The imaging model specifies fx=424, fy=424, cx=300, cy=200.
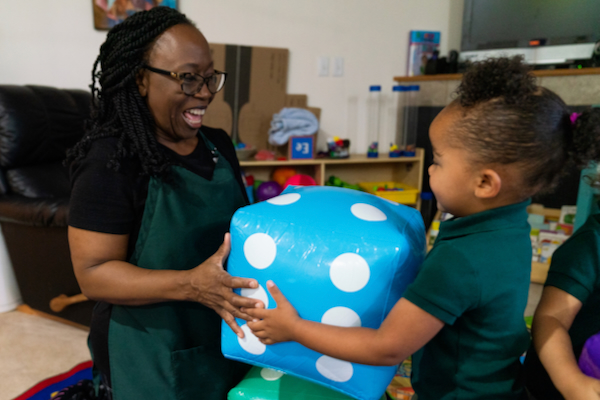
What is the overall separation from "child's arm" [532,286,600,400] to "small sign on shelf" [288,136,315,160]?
2271 millimetres

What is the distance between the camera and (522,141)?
0.65 meters

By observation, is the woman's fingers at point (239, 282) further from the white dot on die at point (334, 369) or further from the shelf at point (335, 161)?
the shelf at point (335, 161)

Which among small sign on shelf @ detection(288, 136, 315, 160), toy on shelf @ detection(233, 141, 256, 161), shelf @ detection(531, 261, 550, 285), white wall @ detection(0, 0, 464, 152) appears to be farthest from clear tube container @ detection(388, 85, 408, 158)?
shelf @ detection(531, 261, 550, 285)

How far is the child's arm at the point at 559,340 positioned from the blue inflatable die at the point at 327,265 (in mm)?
227

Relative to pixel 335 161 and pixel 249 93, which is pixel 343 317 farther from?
pixel 249 93

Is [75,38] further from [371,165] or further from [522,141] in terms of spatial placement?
[522,141]

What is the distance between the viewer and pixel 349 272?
745 mm

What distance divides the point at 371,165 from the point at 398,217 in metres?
2.72

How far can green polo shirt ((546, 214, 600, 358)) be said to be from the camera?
714 mm

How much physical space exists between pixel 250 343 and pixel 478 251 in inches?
18.2

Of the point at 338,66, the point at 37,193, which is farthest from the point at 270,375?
the point at 338,66

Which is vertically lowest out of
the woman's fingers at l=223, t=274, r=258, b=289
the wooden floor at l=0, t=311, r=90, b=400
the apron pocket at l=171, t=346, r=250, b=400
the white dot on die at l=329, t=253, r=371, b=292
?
the wooden floor at l=0, t=311, r=90, b=400

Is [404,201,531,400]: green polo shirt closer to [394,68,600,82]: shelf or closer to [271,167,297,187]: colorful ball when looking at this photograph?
[394,68,600,82]: shelf

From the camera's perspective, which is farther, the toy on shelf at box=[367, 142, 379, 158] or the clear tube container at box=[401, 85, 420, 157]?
the clear tube container at box=[401, 85, 420, 157]
